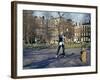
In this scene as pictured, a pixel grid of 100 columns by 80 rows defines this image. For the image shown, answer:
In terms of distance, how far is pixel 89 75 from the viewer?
2.33 metres

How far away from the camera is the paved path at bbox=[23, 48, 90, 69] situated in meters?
2.07

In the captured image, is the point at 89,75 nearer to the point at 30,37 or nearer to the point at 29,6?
the point at 30,37

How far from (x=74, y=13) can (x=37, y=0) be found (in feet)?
1.24

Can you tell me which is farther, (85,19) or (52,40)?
(85,19)

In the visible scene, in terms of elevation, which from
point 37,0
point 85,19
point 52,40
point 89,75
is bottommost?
point 89,75

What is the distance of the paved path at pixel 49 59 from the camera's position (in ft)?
6.80

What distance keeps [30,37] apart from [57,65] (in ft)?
1.17

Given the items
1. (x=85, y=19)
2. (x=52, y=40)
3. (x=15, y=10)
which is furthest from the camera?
(x=85, y=19)

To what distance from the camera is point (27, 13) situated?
2.06 m

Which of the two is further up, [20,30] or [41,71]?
[20,30]

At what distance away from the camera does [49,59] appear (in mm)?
2156

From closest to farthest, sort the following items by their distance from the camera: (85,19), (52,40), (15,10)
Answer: (15,10), (52,40), (85,19)

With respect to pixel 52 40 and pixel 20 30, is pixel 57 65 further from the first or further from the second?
pixel 20 30

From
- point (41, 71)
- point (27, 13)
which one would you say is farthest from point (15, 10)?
point (41, 71)
